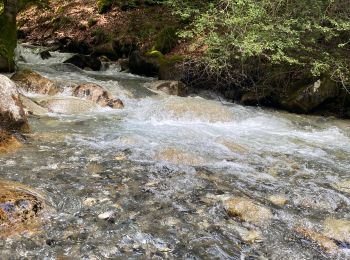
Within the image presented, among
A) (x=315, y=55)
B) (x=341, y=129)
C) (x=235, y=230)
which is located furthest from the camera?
(x=315, y=55)

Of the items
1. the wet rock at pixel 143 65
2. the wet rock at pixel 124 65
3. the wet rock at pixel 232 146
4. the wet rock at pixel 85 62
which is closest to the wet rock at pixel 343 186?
the wet rock at pixel 232 146

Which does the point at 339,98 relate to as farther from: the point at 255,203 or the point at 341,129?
the point at 255,203

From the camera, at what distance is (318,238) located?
13.5 ft

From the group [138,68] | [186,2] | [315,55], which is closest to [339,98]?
[315,55]

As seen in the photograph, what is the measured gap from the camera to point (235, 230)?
416 cm

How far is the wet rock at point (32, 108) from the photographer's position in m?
8.79

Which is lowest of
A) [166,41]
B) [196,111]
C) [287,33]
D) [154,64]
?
[196,111]

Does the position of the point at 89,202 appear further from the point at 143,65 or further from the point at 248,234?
the point at 143,65

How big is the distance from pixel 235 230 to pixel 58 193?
2.07m

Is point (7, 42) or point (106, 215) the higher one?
point (7, 42)

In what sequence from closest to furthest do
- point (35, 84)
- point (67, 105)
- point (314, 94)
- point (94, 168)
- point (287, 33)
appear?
point (94, 168) → point (67, 105) → point (287, 33) → point (35, 84) → point (314, 94)

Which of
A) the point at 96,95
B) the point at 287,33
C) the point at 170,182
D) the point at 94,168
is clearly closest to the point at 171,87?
the point at 96,95

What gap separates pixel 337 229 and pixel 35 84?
29.7 ft

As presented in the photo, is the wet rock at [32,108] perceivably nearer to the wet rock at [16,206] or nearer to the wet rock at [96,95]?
the wet rock at [96,95]
